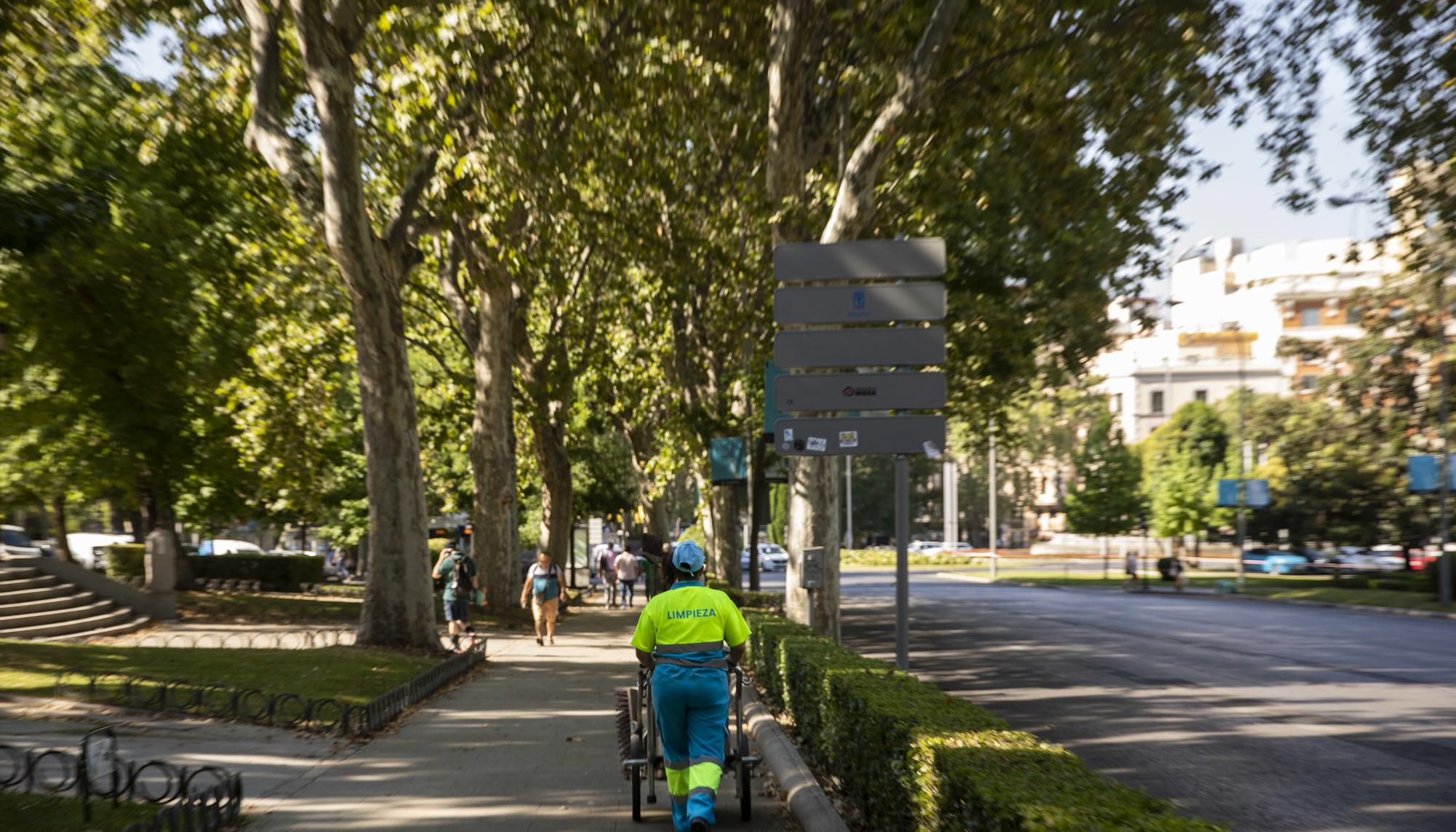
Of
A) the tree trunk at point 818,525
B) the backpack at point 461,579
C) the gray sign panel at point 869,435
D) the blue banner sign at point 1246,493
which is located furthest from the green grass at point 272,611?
the blue banner sign at point 1246,493

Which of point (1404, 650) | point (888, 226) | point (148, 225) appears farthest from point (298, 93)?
point (1404, 650)

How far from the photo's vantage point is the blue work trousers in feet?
23.5

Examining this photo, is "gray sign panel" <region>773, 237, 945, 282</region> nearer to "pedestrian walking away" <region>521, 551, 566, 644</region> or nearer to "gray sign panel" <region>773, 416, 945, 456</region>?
"gray sign panel" <region>773, 416, 945, 456</region>

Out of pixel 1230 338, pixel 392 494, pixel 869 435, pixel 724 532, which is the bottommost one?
pixel 724 532

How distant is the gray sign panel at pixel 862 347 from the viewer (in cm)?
1056

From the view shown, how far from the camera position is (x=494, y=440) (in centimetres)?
2542

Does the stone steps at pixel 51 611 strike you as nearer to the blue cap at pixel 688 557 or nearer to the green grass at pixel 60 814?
the green grass at pixel 60 814

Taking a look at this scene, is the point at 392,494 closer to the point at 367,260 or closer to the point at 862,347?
the point at 367,260

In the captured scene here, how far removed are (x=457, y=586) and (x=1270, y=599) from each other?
30079 mm

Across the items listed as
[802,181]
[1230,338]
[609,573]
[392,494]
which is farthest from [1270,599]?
[1230,338]

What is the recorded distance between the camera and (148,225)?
68.6 ft

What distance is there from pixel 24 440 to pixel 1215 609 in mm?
29080

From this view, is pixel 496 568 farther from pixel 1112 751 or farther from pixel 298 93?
pixel 1112 751

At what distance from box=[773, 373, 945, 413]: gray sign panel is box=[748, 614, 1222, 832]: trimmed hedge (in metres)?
2.11
